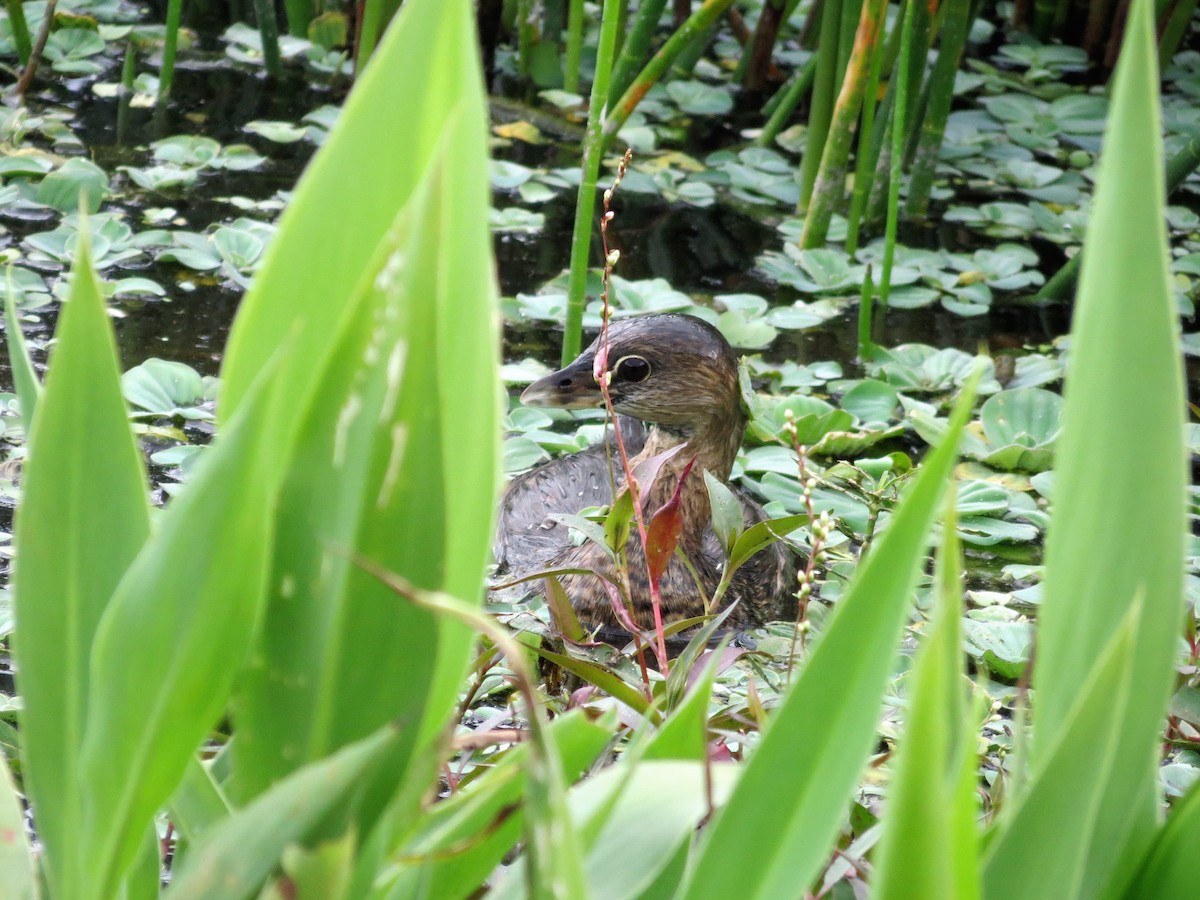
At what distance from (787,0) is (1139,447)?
166 inches

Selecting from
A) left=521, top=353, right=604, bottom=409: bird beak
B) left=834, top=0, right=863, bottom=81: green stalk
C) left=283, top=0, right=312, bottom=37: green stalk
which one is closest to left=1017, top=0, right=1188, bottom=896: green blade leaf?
left=521, top=353, right=604, bottom=409: bird beak

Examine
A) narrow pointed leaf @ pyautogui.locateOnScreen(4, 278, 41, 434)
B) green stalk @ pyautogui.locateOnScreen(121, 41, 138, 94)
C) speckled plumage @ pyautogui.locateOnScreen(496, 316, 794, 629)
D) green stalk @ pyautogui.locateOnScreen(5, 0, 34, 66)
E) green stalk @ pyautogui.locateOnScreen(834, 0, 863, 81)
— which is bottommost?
speckled plumage @ pyautogui.locateOnScreen(496, 316, 794, 629)

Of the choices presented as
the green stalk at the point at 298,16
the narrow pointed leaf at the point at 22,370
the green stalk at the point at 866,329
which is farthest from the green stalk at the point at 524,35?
the narrow pointed leaf at the point at 22,370

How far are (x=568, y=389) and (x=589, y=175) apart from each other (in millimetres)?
403

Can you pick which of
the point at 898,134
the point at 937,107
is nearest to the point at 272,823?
the point at 898,134

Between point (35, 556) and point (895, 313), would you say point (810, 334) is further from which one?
point (35, 556)

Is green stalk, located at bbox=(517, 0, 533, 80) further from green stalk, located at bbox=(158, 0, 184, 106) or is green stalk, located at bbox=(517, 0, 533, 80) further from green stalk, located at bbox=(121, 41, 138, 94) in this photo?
green stalk, located at bbox=(121, 41, 138, 94)

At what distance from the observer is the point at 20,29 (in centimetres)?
422

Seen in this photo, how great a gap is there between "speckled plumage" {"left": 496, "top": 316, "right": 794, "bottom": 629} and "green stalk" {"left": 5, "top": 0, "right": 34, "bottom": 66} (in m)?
2.22

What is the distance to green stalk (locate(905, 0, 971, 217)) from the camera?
3994 mm

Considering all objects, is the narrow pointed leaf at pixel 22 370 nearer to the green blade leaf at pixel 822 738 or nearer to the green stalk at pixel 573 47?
the green blade leaf at pixel 822 738

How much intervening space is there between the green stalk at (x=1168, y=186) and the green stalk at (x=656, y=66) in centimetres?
113

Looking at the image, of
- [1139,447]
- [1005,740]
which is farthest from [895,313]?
[1139,447]

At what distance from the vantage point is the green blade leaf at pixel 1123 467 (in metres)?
0.68
